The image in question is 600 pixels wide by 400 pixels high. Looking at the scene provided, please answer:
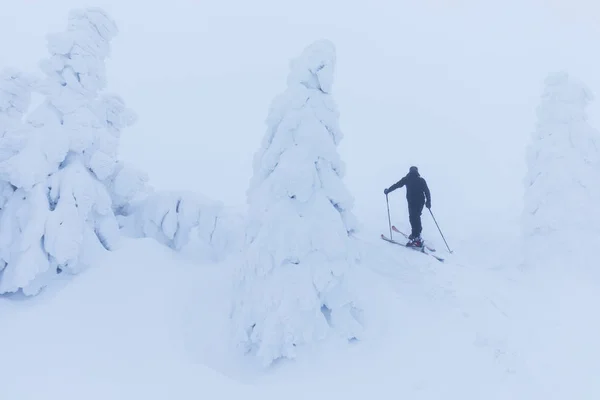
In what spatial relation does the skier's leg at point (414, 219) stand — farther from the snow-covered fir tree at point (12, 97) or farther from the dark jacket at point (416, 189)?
the snow-covered fir tree at point (12, 97)

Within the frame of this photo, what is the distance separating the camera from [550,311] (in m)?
9.78

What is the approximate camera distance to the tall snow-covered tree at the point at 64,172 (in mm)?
10742

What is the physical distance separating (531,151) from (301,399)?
38.5 ft

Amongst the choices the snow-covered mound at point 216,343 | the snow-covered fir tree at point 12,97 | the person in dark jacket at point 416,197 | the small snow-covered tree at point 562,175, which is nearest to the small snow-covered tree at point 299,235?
the snow-covered mound at point 216,343

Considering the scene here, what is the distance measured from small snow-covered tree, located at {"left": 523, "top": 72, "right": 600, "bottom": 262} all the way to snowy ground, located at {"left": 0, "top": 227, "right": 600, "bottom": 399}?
224 cm

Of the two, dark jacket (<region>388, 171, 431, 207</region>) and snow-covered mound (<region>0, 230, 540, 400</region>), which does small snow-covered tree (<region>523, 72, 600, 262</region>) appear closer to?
snow-covered mound (<region>0, 230, 540, 400</region>)

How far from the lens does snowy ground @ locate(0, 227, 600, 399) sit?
25.9ft

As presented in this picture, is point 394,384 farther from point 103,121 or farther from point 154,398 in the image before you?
point 103,121

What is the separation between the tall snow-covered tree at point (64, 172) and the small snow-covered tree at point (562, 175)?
13902 millimetres

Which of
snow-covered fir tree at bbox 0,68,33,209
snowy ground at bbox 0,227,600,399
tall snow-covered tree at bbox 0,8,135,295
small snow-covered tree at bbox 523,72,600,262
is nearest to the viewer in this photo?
snowy ground at bbox 0,227,600,399

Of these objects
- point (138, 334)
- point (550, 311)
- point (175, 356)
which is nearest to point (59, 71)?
point (138, 334)

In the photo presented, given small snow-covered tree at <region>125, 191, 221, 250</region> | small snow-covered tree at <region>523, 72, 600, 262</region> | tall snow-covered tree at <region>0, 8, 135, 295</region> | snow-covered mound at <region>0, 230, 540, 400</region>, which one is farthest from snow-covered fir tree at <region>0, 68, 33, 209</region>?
small snow-covered tree at <region>523, 72, 600, 262</region>

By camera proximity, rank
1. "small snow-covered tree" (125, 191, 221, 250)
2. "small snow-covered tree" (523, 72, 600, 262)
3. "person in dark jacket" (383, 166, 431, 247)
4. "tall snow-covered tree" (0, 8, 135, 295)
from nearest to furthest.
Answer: "tall snow-covered tree" (0, 8, 135, 295)
"small snow-covered tree" (523, 72, 600, 262)
"person in dark jacket" (383, 166, 431, 247)
"small snow-covered tree" (125, 191, 221, 250)

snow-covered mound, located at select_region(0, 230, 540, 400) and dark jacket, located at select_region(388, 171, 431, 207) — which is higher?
dark jacket, located at select_region(388, 171, 431, 207)
